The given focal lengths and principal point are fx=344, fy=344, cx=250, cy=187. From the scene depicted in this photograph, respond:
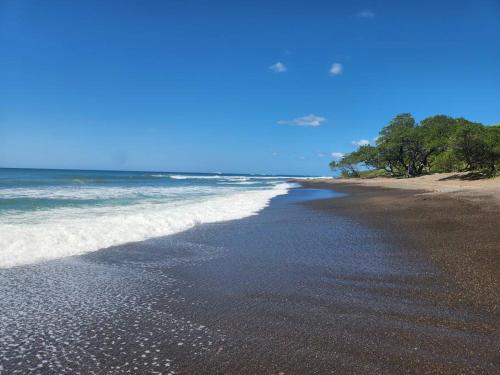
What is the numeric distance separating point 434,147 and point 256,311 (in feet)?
175

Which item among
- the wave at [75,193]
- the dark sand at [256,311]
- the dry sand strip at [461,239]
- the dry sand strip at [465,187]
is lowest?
the dark sand at [256,311]

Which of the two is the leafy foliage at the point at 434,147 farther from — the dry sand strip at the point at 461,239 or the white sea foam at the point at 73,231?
the white sea foam at the point at 73,231

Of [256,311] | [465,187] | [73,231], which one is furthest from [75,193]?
[465,187]

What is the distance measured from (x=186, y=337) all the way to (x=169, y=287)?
6.02 feet

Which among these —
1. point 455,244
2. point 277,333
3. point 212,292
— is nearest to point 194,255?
point 212,292

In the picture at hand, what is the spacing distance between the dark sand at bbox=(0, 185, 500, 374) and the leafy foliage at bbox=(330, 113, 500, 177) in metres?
33.0

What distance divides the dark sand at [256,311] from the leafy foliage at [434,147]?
33.0 meters

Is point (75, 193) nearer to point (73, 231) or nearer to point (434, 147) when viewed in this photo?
point (73, 231)

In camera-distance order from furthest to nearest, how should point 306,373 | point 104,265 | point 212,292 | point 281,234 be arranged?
point 281,234 < point 104,265 < point 212,292 < point 306,373

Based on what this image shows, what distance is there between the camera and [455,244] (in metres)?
8.25

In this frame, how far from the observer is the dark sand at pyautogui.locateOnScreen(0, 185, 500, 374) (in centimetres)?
327

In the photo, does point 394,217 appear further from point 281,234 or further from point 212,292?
point 212,292

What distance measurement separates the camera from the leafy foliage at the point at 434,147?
35688mm

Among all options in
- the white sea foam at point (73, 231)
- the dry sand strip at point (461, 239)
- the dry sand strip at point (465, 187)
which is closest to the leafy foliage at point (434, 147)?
the dry sand strip at point (465, 187)
